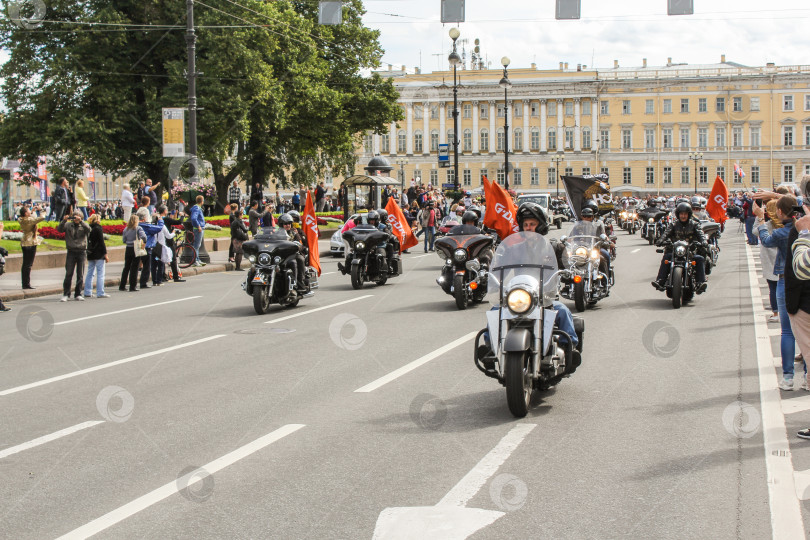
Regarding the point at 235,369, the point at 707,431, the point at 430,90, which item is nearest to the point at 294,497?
the point at 707,431

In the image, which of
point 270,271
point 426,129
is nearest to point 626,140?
point 426,129

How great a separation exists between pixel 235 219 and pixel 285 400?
17.9m

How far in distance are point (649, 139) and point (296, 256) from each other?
4529 inches

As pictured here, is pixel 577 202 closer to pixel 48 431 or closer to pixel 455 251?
pixel 455 251

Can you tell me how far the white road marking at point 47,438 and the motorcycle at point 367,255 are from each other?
12674 mm

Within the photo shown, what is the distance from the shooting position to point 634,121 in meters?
126

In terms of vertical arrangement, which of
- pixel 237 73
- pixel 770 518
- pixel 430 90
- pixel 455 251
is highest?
pixel 430 90

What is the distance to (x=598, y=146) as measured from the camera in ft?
416

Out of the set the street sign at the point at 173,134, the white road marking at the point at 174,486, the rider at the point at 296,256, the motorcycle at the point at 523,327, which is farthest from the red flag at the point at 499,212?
the white road marking at the point at 174,486

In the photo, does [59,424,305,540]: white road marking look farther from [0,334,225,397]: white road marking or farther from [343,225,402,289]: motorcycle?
[343,225,402,289]: motorcycle

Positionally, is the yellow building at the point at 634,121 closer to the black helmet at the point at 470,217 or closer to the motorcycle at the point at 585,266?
the black helmet at the point at 470,217

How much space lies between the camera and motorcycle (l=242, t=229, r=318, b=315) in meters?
16.3

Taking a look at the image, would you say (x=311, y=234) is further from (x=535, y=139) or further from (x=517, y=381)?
(x=535, y=139)

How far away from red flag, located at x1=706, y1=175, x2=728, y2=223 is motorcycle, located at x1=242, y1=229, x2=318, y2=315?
1418 centimetres
